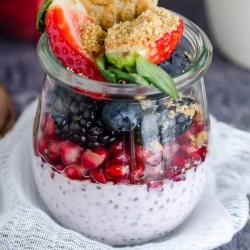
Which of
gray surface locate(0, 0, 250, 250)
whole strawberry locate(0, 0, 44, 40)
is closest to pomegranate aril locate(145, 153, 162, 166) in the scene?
gray surface locate(0, 0, 250, 250)

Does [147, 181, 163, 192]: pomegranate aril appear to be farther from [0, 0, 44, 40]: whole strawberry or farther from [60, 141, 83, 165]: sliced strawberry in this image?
[0, 0, 44, 40]: whole strawberry

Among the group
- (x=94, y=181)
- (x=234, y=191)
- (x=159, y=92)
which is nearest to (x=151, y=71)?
(x=159, y=92)

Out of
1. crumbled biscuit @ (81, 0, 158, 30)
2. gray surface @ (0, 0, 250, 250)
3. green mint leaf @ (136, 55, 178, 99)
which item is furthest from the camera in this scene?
gray surface @ (0, 0, 250, 250)

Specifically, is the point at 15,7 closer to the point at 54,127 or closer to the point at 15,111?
the point at 15,111

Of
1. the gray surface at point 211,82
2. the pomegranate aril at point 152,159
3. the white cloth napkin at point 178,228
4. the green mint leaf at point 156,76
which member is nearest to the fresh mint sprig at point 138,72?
the green mint leaf at point 156,76

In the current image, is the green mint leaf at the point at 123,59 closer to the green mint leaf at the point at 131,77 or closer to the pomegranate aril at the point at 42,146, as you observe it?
the green mint leaf at the point at 131,77

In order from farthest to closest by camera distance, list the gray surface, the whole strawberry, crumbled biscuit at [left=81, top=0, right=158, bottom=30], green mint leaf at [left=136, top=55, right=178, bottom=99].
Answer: the whole strawberry
the gray surface
crumbled biscuit at [left=81, top=0, right=158, bottom=30]
green mint leaf at [left=136, top=55, right=178, bottom=99]

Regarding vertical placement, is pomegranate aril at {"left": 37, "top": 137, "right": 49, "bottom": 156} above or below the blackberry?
below
